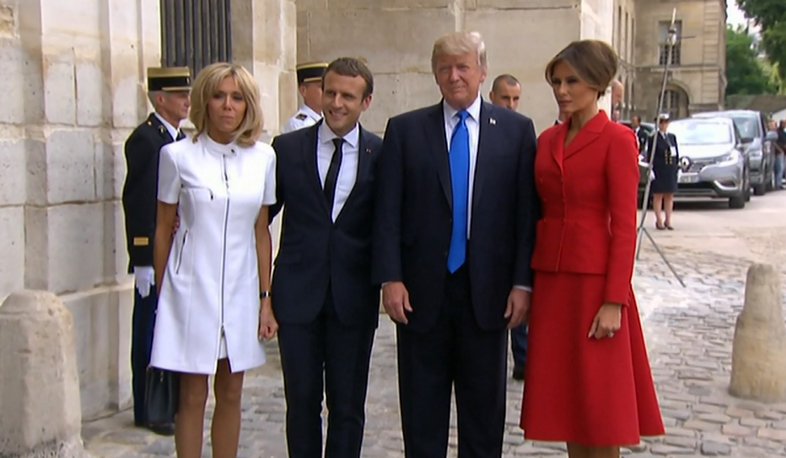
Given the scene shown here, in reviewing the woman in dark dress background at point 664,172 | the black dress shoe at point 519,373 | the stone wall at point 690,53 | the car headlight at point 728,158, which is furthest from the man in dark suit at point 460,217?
the stone wall at point 690,53

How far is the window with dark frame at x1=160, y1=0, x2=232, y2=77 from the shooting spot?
6.77m

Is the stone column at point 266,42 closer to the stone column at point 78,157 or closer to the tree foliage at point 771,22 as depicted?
the stone column at point 78,157

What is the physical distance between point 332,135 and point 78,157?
83.6 inches

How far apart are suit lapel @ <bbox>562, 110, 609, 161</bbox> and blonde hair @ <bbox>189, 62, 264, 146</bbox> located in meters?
1.25

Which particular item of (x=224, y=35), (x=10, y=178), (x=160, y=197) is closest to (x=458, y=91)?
(x=160, y=197)

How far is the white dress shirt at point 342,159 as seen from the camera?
3906 millimetres

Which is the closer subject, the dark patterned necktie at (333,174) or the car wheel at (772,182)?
the dark patterned necktie at (333,174)

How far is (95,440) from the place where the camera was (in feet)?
17.4

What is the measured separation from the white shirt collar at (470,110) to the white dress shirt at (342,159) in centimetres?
37

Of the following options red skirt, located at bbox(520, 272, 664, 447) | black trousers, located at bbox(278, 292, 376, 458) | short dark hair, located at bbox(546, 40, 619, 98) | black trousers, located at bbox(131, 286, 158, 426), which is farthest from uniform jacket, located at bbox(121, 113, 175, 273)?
short dark hair, located at bbox(546, 40, 619, 98)

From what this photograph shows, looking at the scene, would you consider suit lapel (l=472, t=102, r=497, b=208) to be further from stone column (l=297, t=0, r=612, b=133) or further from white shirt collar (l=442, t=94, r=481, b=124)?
stone column (l=297, t=0, r=612, b=133)

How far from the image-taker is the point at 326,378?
405 centimetres

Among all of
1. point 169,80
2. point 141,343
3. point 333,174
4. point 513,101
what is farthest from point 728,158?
point 333,174

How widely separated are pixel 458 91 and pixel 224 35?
4.08 m
